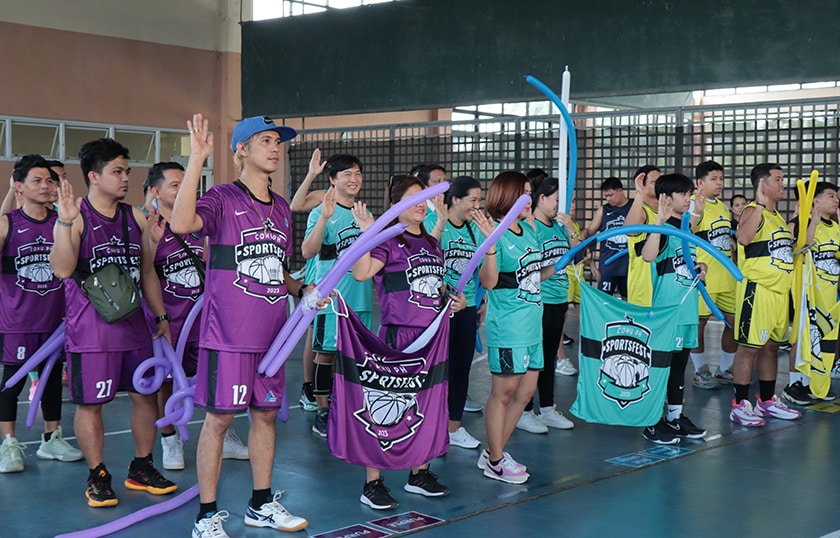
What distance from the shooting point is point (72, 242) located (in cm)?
429

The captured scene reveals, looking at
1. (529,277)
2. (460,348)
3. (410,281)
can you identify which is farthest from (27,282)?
(529,277)

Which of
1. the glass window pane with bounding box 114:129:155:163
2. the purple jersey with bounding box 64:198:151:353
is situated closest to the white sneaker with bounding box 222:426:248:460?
the purple jersey with bounding box 64:198:151:353

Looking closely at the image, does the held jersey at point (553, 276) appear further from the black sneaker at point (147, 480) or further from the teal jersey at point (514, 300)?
the black sneaker at point (147, 480)

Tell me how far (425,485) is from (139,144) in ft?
39.8

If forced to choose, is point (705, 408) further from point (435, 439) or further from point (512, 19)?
point (512, 19)

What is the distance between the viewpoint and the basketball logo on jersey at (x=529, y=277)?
4965mm

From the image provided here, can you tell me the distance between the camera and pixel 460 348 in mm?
5500

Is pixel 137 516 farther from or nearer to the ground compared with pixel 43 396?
nearer to the ground

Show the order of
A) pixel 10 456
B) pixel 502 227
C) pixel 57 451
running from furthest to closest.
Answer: pixel 57 451 < pixel 10 456 < pixel 502 227

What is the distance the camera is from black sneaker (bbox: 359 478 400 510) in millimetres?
→ 4445

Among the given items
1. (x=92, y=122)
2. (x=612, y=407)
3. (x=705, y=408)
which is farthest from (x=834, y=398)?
(x=92, y=122)

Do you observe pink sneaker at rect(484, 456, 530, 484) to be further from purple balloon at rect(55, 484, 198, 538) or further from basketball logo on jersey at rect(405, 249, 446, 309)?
purple balloon at rect(55, 484, 198, 538)

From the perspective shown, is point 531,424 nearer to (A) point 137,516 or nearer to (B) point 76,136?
(A) point 137,516

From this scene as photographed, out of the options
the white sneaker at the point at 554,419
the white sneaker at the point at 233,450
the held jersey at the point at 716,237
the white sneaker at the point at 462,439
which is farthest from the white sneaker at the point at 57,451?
the held jersey at the point at 716,237
